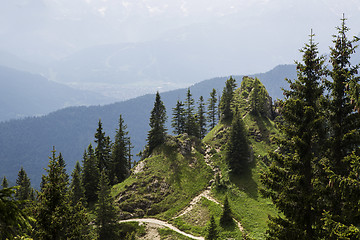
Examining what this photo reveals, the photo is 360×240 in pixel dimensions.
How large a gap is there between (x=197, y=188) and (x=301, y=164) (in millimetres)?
50307

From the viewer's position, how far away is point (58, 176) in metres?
18.7

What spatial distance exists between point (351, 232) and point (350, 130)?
816cm

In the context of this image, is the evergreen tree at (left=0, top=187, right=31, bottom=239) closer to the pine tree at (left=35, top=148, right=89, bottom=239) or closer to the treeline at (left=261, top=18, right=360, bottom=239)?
the pine tree at (left=35, top=148, right=89, bottom=239)

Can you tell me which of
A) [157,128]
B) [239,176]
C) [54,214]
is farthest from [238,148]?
[54,214]

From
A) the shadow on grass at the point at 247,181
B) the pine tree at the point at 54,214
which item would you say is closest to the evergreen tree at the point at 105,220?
the pine tree at the point at 54,214

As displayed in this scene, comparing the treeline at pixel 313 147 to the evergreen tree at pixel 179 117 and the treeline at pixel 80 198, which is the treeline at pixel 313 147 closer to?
the treeline at pixel 80 198

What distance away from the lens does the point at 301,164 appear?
16.9 metres

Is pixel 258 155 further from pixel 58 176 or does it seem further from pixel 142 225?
pixel 58 176

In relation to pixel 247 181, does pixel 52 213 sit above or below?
above

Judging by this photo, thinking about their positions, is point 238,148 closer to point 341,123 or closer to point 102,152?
point 102,152

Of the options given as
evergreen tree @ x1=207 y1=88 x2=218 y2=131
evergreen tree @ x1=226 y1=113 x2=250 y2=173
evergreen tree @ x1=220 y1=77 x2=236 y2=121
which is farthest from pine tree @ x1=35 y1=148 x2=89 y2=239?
evergreen tree @ x1=207 y1=88 x2=218 y2=131

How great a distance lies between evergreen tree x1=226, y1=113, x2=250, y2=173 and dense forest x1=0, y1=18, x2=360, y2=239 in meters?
0.28

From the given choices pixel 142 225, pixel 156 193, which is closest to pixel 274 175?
pixel 142 225

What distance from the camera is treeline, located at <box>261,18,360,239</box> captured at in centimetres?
1600
